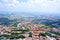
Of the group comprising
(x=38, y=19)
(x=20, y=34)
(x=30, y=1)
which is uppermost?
(x=30, y=1)

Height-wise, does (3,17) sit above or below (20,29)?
above

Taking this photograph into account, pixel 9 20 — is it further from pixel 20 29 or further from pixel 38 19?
pixel 38 19

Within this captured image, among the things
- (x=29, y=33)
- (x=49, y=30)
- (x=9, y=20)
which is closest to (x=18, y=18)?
(x=9, y=20)

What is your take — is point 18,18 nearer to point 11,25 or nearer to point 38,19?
point 11,25

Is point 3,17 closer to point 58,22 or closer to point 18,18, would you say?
point 18,18

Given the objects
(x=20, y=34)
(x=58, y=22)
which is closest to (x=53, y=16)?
(x=58, y=22)

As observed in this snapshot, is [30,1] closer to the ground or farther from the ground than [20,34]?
farther from the ground

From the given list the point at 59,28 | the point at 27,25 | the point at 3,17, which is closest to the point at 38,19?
the point at 27,25
